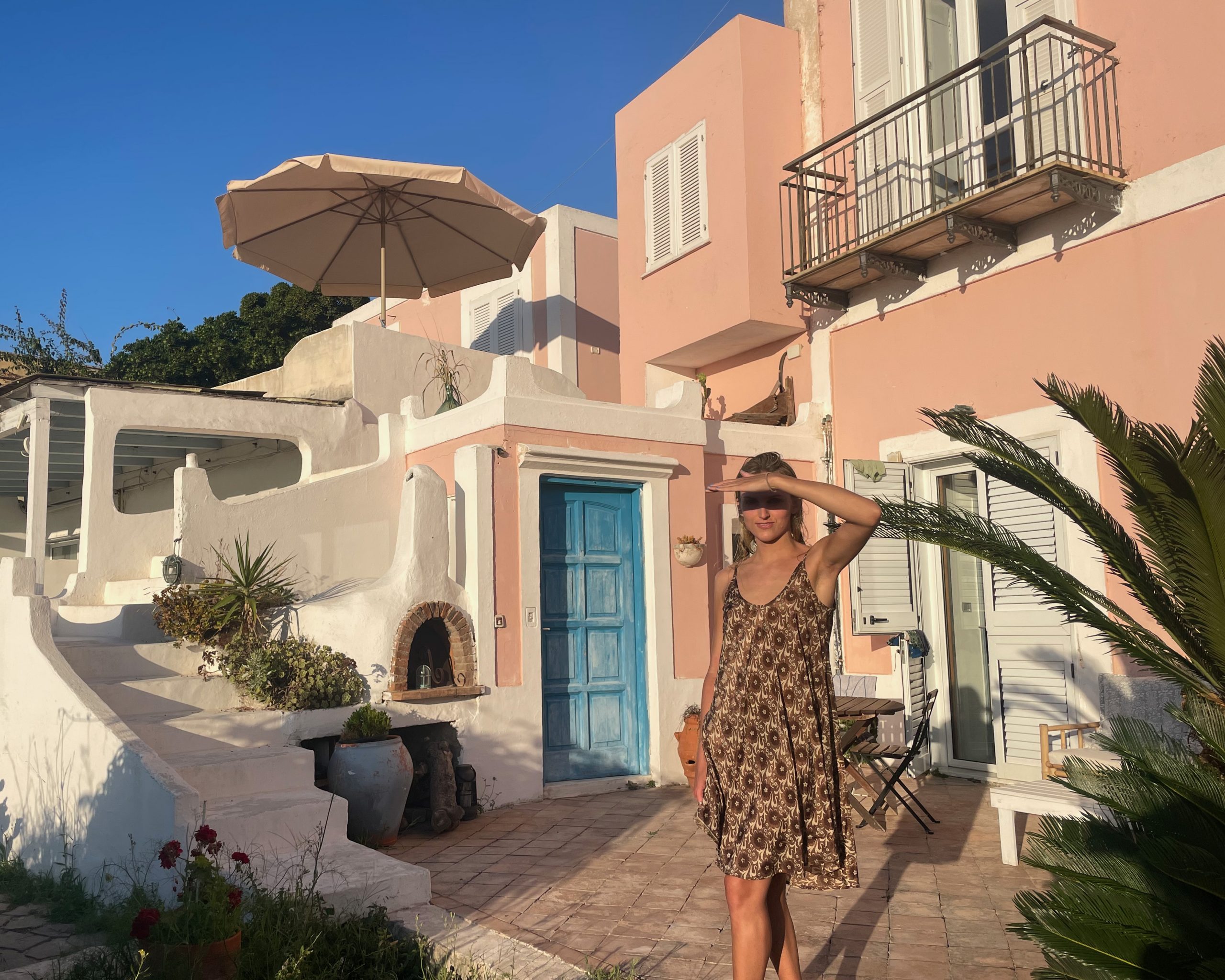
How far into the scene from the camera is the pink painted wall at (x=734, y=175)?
10219 mm

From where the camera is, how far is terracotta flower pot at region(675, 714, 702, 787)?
8.43 metres

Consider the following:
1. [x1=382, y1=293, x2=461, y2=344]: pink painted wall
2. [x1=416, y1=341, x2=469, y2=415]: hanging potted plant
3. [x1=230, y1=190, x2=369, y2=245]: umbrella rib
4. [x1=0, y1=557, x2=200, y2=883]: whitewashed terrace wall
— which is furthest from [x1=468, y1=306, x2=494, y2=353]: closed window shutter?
[x1=0, y1=557, x2=200, y2=883]: whitewashed terrace wall

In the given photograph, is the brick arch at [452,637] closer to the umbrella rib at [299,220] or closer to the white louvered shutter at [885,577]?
the white louvered shutter at [885,577]

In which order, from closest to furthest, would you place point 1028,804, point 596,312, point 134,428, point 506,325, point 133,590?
1. point 1028,804
2. point 133,590
3. point 134,428
4. point 596,312
5. point 506,325

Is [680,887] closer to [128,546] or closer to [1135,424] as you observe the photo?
[1135,424]

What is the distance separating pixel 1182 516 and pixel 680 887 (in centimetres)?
329

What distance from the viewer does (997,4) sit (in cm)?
884

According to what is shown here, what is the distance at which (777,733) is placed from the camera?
3.12 meters

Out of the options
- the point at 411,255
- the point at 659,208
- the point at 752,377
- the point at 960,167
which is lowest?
the point at 752,377

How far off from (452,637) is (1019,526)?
4.49 meters

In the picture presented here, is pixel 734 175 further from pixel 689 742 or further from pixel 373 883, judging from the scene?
pixel 373 883

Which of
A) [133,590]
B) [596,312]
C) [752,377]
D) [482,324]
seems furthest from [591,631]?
[482,324]

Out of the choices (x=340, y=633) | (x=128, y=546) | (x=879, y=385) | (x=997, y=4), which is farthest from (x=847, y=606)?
(x=128, y=546)

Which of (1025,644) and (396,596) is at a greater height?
(396,596)
